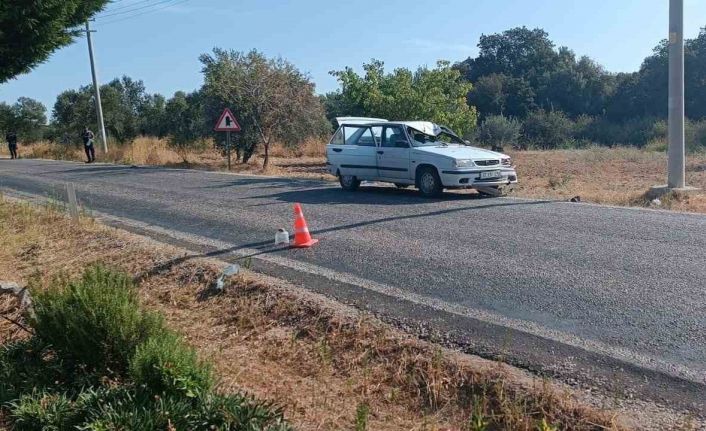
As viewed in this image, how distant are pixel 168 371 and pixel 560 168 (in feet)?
63.3

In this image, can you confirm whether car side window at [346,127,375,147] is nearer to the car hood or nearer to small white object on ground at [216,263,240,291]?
the car hood

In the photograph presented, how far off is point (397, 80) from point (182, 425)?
21.1 meters

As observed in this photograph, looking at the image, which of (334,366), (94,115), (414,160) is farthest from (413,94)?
(94,115)

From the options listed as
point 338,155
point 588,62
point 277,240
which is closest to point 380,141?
point 338,155

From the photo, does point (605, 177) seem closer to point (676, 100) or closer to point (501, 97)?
point (676, 100)

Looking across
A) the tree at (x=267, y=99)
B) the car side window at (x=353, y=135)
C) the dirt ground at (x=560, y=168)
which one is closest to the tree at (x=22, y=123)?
the dirt ground at (x=560, y=168)

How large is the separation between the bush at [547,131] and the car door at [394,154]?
2888 cm

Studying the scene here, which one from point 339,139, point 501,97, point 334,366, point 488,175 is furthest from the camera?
point 501,97

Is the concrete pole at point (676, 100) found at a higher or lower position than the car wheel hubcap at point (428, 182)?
higher

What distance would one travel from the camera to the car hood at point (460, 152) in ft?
42.9

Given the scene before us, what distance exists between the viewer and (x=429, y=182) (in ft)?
43.5

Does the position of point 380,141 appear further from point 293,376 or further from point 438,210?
point 293,376

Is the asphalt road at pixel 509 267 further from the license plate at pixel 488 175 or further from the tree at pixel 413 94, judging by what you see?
the tree at pixel 413 94

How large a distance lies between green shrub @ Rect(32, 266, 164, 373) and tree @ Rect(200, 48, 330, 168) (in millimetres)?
Result: 18863
